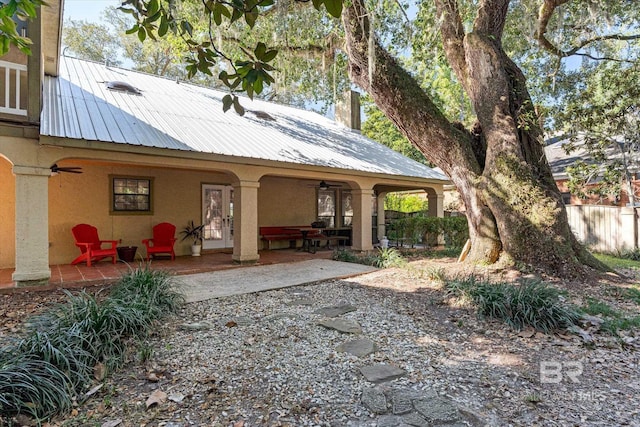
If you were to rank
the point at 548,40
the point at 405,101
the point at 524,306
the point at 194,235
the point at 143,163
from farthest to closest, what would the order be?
the point at 194,235, the point at 548,40, the point at 405,101, the point at 143,163, the point at 524,306

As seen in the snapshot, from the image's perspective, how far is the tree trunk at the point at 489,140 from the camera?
6.45 m

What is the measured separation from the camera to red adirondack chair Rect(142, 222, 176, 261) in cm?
874

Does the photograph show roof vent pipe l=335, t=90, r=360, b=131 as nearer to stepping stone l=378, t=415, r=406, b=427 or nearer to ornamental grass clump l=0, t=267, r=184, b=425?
ornamental grass clump l=0, t=267, r=184, b=425

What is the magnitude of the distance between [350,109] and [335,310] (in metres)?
11.8

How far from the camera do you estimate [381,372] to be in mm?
3182

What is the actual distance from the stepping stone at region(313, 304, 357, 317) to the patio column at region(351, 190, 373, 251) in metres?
5.43

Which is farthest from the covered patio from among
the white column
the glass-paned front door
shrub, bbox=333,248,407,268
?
the white column

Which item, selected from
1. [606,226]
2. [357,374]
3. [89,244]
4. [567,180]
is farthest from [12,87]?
[567,180]

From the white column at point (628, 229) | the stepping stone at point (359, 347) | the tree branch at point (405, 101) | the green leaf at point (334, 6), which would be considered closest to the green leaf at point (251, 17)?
the green leaf at point (334, 6)

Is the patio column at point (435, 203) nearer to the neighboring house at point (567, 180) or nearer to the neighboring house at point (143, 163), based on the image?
the neighboring house at point (143, 163)

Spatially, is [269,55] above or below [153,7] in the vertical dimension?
below

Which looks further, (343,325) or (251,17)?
(343,325)

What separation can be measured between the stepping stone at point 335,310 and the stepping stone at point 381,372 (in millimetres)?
1492

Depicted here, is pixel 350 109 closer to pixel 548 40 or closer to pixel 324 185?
pixel 324 185
